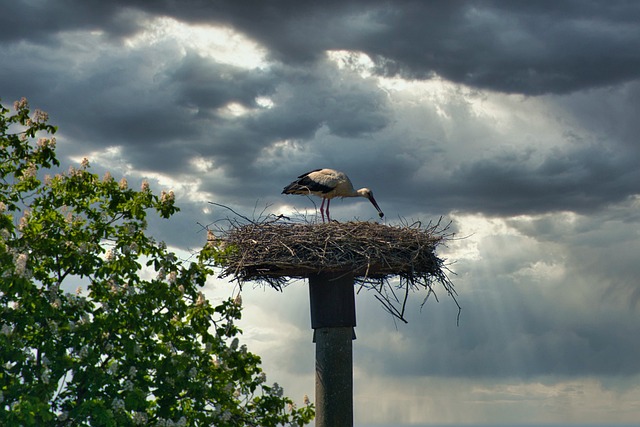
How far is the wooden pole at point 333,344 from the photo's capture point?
12.6 meters

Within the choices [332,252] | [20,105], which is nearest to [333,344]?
[332,252]

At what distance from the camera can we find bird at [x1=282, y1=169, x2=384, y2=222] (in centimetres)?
1587

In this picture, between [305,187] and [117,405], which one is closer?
[117,405]

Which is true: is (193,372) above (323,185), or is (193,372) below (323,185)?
below

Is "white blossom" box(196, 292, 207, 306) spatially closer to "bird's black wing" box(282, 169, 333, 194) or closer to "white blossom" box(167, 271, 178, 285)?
"white blossom" box(167, 271, 178, 285)

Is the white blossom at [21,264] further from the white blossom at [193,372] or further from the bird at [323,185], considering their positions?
the bird at [323,185]

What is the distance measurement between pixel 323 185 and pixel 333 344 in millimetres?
4077

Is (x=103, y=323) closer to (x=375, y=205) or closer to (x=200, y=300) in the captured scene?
(x=200, y=300)

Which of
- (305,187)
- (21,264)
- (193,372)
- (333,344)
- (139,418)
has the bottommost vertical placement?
(139,418)

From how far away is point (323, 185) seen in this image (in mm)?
15836

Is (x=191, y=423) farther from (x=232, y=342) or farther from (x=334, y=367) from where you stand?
(x=334, y=367)

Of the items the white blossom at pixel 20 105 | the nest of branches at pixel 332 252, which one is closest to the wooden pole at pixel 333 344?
the nest of branches at pixel 332 252

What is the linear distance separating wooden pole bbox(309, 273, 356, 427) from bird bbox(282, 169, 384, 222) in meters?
3.03

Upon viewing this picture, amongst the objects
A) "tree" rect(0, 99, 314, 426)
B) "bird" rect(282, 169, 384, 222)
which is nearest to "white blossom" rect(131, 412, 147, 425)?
"tree" rect(0, 99, 314, 426)
